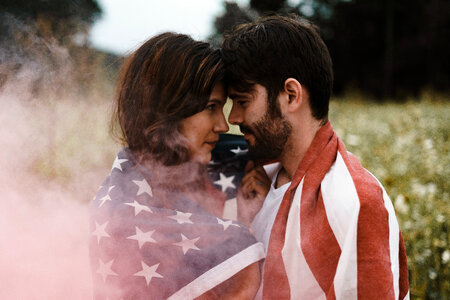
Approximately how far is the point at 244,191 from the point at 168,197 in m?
0.46

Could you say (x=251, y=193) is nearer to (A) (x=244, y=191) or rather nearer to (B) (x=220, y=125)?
(A) (x=244, y=191)

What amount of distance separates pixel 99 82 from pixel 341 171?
7.95 feet

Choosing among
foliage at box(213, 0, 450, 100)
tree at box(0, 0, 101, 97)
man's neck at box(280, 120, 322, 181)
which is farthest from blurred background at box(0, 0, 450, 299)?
foliage at box(213, 0, 450, 100)

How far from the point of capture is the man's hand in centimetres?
192

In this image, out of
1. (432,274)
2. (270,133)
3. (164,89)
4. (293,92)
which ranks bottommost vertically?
(432,274)

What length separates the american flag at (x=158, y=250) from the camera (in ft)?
4.71

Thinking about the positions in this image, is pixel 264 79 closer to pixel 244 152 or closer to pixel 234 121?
pixel 234 121

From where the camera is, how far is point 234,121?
1801 millimetres


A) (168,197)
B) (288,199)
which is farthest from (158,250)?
(288,199)

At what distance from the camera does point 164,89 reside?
1.72 m

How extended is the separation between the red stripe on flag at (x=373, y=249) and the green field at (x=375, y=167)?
3.65 feet

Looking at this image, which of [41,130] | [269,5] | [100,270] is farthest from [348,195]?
[269,5]

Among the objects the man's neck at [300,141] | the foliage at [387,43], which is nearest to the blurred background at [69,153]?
the man's neck at [300,141]

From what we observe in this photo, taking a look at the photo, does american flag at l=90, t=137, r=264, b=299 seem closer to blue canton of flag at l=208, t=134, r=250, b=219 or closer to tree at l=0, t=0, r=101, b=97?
blue canton of flag at l=208, t=134, r=250, b=219
